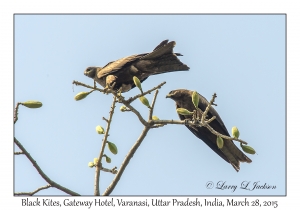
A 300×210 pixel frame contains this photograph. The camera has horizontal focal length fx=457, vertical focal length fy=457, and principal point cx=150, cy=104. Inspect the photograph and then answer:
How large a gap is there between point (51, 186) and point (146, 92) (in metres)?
2.16

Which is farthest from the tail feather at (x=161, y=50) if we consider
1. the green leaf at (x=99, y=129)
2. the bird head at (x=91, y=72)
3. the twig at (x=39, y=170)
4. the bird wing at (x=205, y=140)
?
the twig at (x=39, y=170)

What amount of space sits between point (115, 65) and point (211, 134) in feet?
9.57

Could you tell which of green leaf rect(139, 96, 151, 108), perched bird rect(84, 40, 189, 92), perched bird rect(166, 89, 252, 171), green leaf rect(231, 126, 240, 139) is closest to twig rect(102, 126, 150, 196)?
green leaf rect(139, 96, 151, 108)

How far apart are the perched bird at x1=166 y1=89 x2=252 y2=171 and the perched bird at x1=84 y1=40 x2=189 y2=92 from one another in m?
1.40

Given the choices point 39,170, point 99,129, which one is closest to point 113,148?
point 99,129

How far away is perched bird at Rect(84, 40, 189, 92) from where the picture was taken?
32.1 ft

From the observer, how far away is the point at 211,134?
1124 cm

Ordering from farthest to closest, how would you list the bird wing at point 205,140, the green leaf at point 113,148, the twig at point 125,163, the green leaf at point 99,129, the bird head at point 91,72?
the bird head at point 91,72, the bird wing at point 205,140, the green leaf at point 99,129, the green leaf at point 113,148, the twig at point 125,163

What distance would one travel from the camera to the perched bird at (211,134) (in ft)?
34.9

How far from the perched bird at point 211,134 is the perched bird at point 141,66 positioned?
1402 mm

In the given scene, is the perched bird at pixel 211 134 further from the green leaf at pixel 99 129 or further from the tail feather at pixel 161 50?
the green leaf at pixel 99 129

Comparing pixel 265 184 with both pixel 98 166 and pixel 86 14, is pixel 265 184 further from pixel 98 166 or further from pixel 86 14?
pixel 86 14

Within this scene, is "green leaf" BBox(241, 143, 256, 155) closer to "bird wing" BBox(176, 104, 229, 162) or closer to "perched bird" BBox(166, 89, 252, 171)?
"perched bird" BBox(166, 89, 252, 171)
